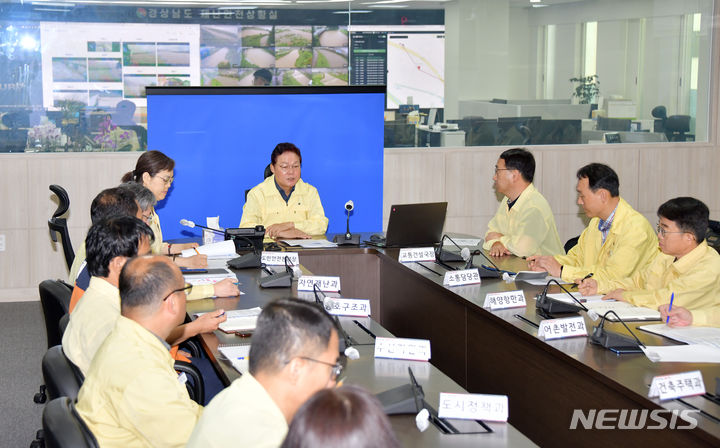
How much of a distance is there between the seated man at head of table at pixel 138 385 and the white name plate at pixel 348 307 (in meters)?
1.01

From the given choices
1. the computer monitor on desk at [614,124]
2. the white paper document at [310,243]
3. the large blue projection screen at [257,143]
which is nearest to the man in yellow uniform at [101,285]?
the white paper document at [310,243]

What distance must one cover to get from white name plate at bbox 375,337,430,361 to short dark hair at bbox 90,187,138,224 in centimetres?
158

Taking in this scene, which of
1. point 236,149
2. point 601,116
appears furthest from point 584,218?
point 236,149

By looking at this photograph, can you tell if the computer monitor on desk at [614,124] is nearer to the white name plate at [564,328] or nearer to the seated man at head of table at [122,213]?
the seated man at head of table at [122,213]

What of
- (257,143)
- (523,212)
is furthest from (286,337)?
(257,143)

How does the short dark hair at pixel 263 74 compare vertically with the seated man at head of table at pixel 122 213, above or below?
above

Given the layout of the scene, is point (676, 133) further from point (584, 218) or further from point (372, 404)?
point (372, 404)

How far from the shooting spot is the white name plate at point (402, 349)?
103 inches

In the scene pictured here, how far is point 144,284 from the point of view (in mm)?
2334

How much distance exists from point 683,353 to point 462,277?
4.52 feet

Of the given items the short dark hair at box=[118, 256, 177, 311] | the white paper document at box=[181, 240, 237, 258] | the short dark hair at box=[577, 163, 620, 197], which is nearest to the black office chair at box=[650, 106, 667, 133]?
the short dark hair at box=[577, 163, 620, 197]

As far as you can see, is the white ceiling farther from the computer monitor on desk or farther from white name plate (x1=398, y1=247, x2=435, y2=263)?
white name plate (x1=398, y1=247, x2=435, y2=263)

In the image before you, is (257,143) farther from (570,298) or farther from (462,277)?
(570,298)

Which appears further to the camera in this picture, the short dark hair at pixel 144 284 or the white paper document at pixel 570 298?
the white paper document at pixel 570 298
